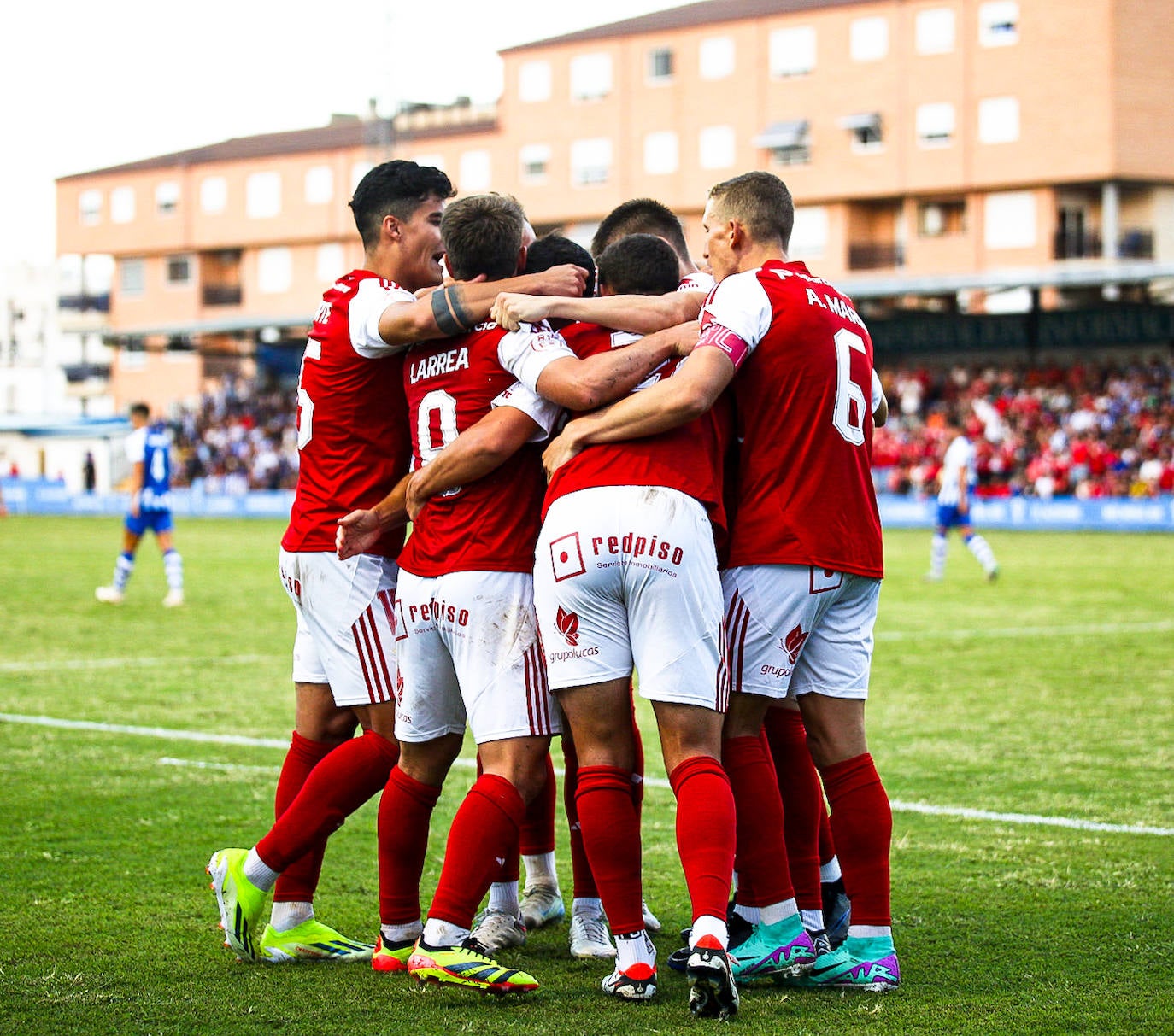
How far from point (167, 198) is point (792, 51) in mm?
30221

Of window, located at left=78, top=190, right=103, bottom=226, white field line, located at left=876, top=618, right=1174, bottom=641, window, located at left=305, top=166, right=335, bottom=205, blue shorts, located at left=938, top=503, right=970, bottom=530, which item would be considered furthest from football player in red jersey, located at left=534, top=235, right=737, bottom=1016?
window, located at left=78, top=190, right=103, bottom=226

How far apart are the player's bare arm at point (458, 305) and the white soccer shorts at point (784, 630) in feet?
3.43

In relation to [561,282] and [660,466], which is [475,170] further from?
[660,466]

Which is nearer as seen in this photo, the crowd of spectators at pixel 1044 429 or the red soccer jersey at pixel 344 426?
the red soccer jersey at pixel 344 426

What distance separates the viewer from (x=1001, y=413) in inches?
1679

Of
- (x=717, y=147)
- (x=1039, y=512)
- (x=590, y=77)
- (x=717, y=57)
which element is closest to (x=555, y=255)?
(x=1039, y=512)

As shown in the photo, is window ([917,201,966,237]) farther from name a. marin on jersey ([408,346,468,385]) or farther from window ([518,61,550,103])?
name a. marin on jersey ([408,346,468,385])

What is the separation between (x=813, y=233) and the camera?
171 ft

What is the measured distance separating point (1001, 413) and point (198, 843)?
3842 centimetres

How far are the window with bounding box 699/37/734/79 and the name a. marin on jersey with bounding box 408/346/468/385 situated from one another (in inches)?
1961

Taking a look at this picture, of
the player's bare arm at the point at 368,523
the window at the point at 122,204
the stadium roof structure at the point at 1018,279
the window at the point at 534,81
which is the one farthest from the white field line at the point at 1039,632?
the window at the point at 122,204

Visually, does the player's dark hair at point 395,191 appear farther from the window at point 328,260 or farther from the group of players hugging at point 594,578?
the window at point 328,260

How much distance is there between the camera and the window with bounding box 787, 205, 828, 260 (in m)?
51.6

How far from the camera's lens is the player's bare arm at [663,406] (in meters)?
4.59
